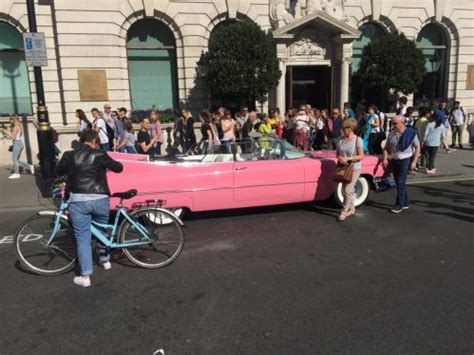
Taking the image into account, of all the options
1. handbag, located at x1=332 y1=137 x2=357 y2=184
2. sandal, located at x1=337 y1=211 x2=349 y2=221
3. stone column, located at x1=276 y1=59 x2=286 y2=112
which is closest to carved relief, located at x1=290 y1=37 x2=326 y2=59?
stone column, located at x1=276 y1=59 x2=286 y2=112

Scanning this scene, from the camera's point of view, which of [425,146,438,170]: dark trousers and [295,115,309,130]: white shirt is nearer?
[425,146,438,170]: dark trousers

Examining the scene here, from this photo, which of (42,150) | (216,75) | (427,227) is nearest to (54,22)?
(216,75)

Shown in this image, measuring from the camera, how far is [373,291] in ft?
13.9

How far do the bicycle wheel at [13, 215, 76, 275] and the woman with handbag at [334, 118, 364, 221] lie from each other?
3.99 meters

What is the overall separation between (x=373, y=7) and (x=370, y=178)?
11.8m

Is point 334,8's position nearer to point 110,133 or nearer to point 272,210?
point 110,133

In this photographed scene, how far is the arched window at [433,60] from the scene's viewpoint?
1805 cm

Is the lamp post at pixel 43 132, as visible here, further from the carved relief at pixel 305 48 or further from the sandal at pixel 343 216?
the carved relief at pixel 305 48

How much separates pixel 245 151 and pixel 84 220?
3.23 meters

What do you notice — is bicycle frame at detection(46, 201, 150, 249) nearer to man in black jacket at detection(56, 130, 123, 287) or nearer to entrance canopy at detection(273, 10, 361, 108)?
man in black jacket at detection(56, 130, 123, 287)

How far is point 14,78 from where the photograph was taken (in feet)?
48.4

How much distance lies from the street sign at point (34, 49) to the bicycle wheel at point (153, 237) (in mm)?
5794

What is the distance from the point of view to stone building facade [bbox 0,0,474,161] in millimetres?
14195

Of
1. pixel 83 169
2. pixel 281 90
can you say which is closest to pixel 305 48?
pixel 281 90
